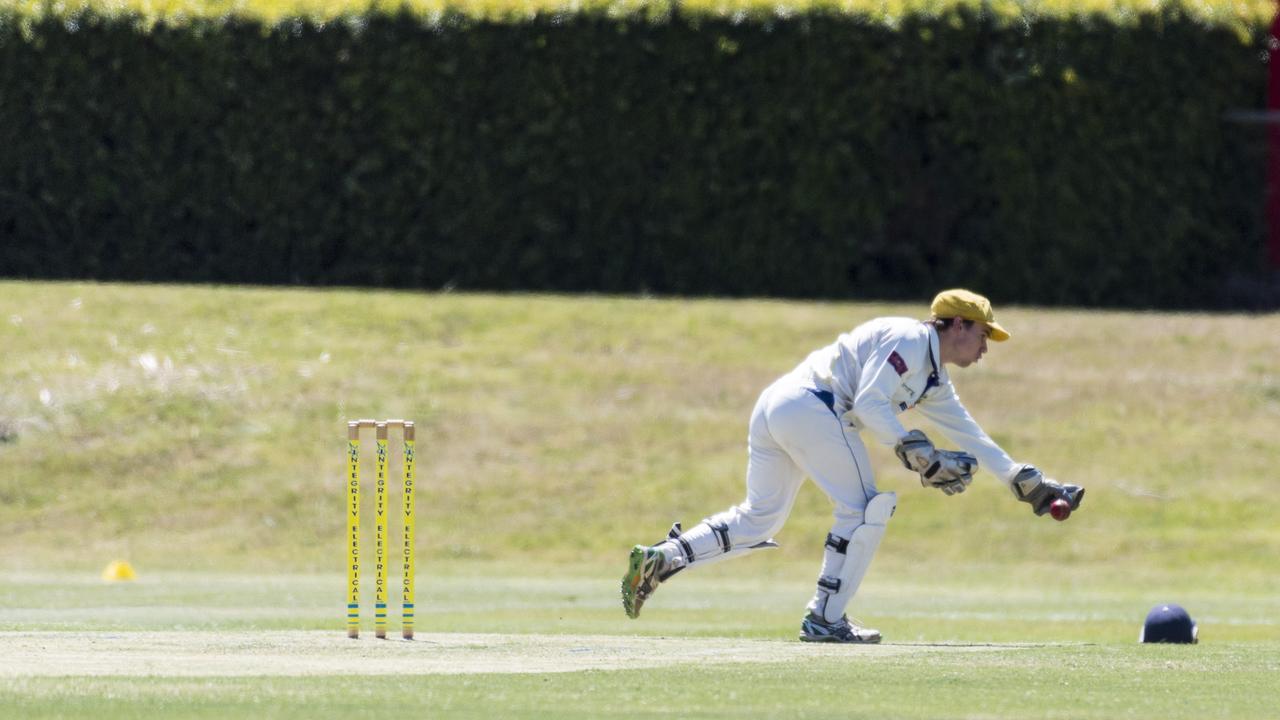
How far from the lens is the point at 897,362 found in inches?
406

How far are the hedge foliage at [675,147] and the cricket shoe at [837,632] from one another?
13849mm

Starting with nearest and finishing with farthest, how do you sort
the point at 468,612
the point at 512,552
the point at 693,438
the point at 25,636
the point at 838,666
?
the point at 838,666, the point at 25,636, the point at 468,612, the point at 512,552, the point at 693,438

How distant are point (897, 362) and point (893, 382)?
0.29 ft

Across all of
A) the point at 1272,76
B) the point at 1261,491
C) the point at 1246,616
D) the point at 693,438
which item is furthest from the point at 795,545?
the point at 1272,76

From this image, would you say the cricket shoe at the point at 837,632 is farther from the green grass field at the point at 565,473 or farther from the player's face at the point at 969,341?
the player's face at the point at 969,341

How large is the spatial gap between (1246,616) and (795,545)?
17.2 ft

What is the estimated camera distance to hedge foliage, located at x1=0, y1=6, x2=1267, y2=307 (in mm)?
23875

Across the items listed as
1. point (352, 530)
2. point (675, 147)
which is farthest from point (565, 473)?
point (352, 530)

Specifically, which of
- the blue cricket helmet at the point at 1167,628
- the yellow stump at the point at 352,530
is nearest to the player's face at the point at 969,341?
the blue cricket helmet at the point at 1167,628

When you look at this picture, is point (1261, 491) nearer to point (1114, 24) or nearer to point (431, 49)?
point (1114, 24)

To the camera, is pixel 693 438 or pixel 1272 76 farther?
pixel 1272 76

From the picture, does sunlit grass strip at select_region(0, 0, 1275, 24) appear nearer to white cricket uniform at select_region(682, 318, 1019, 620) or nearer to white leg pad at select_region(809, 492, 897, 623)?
white cricket uniform at select_region(682, 318, 1019, 620)

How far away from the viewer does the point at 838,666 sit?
352 inches

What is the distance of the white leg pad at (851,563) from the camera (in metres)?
10.3
